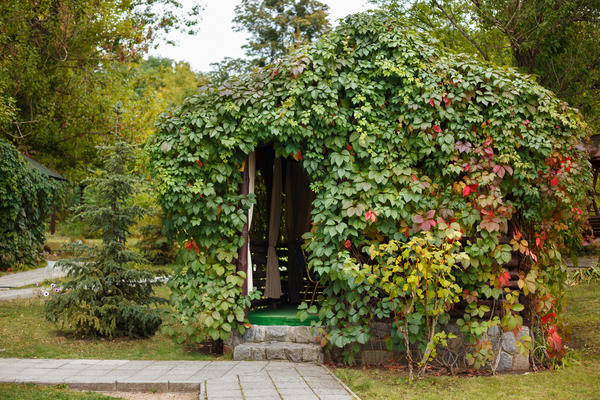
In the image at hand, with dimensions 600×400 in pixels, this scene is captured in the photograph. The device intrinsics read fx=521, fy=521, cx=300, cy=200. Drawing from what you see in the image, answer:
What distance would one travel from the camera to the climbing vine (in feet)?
17.6

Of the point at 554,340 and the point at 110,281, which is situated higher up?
the point at 110,281

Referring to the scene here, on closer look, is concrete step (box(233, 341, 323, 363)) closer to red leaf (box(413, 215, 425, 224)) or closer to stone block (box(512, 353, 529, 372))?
red leaf (box(413, 215, 425, 224))

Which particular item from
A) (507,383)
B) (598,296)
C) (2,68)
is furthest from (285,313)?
(2,68)

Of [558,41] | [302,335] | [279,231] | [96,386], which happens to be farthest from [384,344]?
[558,41]

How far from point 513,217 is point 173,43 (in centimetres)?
1474

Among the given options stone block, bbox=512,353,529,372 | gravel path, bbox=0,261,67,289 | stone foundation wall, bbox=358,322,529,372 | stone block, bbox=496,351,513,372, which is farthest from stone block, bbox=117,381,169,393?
gravel path, bbox=0,261,67,289

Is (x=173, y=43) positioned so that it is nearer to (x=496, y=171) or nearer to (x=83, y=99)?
(x=83, y=99)

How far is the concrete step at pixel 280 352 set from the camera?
5.53 meters

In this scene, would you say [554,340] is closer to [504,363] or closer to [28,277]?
[504,363]

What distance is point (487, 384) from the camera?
194 inches

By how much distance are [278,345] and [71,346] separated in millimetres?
2613

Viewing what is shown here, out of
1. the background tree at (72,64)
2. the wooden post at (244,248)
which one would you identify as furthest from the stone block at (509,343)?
the background tree at (72,64)

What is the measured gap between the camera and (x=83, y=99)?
16.1m

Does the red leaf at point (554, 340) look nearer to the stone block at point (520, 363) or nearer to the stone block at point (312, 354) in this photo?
the stone block at point (520, 363)
